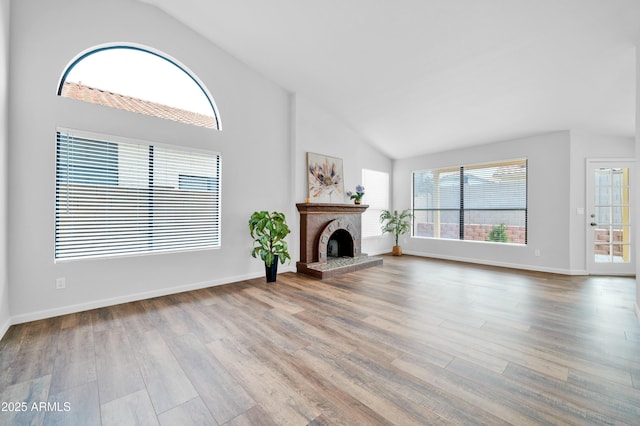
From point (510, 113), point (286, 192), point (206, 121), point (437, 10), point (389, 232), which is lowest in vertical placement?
point (389, 232)

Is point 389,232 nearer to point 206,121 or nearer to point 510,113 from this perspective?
point 510,113

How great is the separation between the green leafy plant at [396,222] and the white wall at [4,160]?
6121mm

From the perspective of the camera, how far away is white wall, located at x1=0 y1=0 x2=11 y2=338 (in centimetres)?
240

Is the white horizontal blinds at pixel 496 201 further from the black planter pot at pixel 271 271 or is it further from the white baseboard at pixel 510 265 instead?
the black planter pot at pixel 271 271

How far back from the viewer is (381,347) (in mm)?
2129

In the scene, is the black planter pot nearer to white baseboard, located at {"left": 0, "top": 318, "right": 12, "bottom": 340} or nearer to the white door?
white baseboard, located at {"left": 0, "top": 318, "right": 12, "bottom": 340}

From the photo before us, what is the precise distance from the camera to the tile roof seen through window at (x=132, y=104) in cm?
299

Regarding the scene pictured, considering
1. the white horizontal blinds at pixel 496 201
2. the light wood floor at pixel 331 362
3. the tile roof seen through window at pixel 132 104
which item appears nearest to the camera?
the light wood floor at pixel 331 362

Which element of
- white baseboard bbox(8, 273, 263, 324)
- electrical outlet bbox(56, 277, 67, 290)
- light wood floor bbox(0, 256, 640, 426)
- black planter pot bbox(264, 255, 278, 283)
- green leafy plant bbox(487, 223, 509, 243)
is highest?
green leafy plant bbox(487, 223, 509, 243)

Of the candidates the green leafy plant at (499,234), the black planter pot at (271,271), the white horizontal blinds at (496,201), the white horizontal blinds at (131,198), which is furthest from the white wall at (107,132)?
the green leafy plant at (499,234)

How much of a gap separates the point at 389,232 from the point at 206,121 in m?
5.02

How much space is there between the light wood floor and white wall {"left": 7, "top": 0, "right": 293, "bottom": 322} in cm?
37

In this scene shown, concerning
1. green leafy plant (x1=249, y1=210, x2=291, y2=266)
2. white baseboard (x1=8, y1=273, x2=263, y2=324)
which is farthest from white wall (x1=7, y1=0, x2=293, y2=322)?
green leafy plant (x1=249, y1=210, x2=291, y2=266)

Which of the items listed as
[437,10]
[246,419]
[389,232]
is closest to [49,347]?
[246,419]
